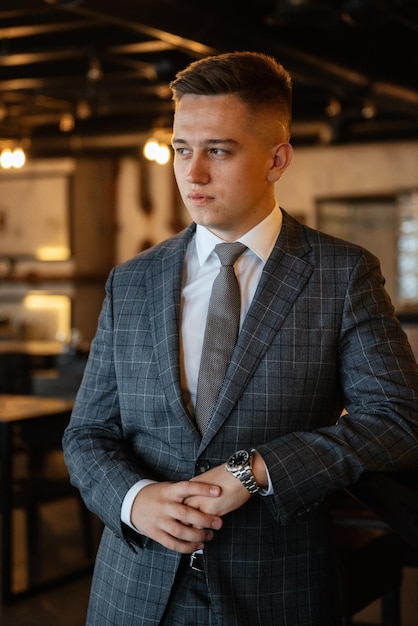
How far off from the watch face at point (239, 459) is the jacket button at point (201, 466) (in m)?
0.09

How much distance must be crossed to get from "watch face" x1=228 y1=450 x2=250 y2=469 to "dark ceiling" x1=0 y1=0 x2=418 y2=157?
384 centimetres

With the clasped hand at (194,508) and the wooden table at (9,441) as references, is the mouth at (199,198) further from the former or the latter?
the wooden table at (9,441)

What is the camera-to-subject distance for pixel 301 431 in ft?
5.23

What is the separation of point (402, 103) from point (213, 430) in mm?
6929

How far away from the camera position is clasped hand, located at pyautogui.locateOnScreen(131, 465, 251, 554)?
1.51 metres

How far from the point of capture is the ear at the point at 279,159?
1.65 meters

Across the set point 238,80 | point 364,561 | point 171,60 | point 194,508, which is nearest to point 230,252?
point 238,80

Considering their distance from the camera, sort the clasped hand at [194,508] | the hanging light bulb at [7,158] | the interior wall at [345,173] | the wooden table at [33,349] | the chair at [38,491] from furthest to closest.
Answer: the interior wall at [345,173] → the hanging light bulb at [7,158] → the wooden table at [33,349] → the chair at [38,491] → the clasped hand at [194,508]

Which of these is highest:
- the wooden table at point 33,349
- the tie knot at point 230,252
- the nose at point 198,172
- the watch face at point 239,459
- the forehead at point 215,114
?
the forehead at point 215,114

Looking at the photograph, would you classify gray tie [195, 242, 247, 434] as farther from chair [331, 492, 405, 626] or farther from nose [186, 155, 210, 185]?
chair [331, 492, 405, 626]

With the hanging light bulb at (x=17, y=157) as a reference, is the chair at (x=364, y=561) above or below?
below

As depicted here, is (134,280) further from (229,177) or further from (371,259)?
(371,259)


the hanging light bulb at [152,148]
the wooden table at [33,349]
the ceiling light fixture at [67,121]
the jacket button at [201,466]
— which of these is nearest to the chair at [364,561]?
the jacket button at [201,466]

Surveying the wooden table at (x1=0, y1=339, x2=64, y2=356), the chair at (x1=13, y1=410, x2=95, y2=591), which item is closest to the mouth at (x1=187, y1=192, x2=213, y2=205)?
the chair at (x1=13, y1=410, x2=95, y2=591)
